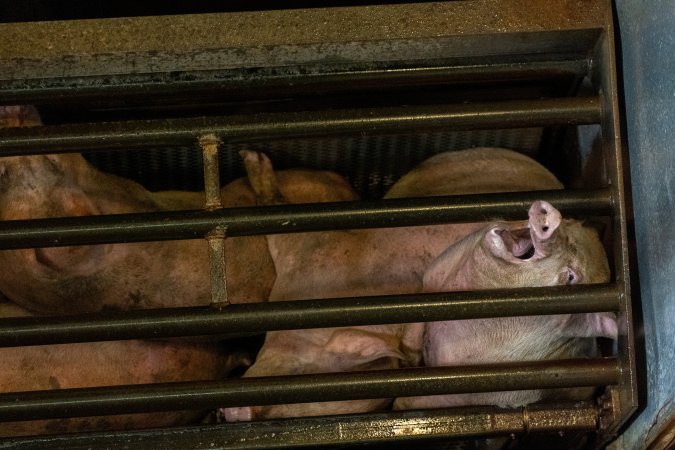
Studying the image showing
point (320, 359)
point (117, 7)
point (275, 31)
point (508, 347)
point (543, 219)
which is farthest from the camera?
point (117, 7)

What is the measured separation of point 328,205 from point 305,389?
32 centimetres

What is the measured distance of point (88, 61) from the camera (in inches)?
59.1

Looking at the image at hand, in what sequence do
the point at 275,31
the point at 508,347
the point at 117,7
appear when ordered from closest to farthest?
the point at 275,31 → the point at 508,347 → the point at 117,7

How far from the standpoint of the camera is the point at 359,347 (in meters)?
1.67

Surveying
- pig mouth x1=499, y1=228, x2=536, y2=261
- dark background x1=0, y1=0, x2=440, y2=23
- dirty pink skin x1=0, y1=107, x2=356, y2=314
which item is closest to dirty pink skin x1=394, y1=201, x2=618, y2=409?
pig mouth x1=499, y1=228, x2=536, y2=261

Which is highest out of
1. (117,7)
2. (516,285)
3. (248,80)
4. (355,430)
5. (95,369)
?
(117,7)

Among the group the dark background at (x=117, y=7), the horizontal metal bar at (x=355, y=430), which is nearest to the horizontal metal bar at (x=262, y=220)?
the horizontal metal bar at (x=355, y=430)

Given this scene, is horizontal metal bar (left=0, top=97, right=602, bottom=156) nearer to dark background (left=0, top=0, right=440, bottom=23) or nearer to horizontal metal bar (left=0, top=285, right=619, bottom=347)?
horizontal metal bar (left=0, top=285, right=619, bottom=347)

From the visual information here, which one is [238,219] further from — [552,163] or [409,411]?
[552,163]

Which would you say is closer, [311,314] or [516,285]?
[311,314]

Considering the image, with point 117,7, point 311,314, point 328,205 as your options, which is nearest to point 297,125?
point 328,205

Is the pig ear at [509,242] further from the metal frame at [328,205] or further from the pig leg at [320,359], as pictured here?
the pig leg at [320,359]

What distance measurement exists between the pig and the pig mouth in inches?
6.6

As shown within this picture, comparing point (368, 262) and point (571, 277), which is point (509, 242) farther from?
point (368, 262)
